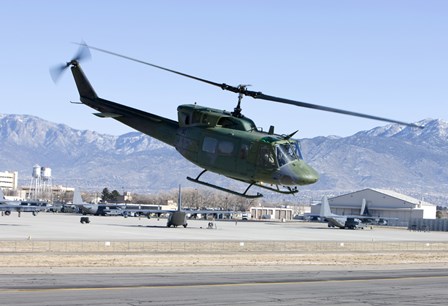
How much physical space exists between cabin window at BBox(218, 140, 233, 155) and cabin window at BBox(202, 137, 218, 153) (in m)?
0.27

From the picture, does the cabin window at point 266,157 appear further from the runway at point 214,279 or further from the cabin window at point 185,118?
the runway at point 214,279

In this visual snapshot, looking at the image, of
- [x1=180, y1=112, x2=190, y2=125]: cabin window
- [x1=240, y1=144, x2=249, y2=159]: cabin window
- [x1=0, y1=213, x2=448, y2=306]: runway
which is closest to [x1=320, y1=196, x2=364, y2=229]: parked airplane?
[x1=0, y1=213, x2=448, y2=306]: runway

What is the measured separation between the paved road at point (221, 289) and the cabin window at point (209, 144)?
5458 millimetres

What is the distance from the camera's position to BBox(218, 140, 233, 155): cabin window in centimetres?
3403

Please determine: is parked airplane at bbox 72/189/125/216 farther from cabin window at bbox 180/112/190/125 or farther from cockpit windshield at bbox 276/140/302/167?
cockpit windshield at bbox 276/140/302/167

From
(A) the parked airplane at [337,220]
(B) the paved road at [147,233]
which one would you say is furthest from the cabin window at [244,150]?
(A) the parked airplane at [337,220]

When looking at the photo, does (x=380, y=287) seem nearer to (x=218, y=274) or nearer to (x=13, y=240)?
(x=218, y=274)

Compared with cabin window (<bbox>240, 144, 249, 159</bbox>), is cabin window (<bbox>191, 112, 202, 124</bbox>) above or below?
above

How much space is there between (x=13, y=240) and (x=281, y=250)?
1991 cm

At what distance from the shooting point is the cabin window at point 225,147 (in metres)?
34.0

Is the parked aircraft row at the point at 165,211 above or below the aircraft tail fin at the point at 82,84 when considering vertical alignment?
below

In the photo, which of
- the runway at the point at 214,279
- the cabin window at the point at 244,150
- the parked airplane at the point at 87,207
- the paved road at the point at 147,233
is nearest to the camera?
the runway at the point at 214,279

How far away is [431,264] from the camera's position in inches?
2041

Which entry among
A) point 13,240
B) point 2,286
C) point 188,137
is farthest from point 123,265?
point 13,240
